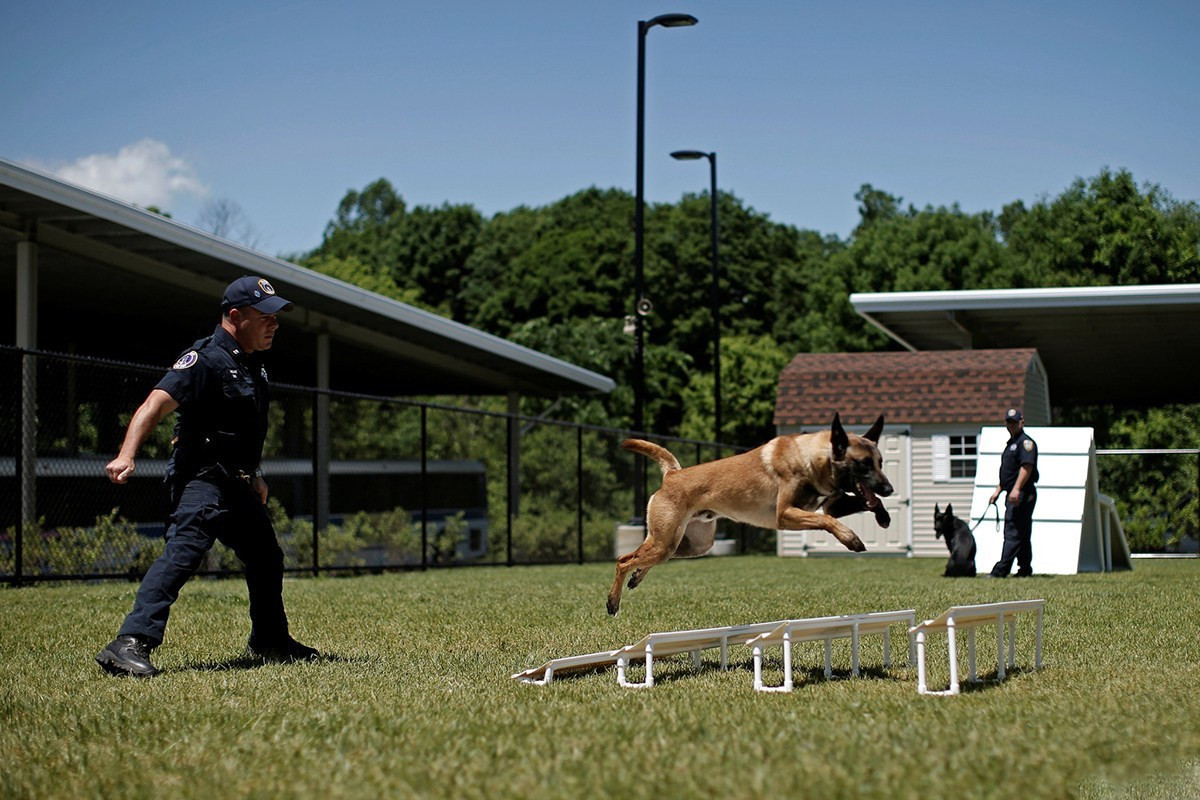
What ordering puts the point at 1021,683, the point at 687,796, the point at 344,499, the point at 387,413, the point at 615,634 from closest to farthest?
the point at 687,796 → the point at 1021,683 → the point at 615,634 → the point at 344,499 → the point at 387,413

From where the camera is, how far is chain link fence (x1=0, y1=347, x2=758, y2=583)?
1545cm

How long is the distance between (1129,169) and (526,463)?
32.2 meters

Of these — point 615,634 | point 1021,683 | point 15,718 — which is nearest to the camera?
point 15,718

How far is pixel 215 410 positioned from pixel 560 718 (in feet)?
9.42

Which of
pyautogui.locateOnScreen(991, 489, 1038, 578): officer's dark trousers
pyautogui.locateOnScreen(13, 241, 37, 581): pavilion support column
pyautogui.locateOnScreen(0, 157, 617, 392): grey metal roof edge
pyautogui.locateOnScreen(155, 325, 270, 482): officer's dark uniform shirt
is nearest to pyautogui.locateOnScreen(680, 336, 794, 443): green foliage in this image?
pyautogui.locateOnScreen(0, 157, 617, 392): grey metal roof edge

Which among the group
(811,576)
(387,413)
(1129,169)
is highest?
(1129,169)

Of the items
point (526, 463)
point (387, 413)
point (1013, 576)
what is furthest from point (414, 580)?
point (387, 413)

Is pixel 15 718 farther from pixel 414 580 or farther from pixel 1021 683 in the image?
pixel 414 580

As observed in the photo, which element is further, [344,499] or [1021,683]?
[344,499]

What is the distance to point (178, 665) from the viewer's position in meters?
→ 7.57

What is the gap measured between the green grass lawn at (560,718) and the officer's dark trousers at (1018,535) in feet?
19.9

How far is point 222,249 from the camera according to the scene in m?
19.4

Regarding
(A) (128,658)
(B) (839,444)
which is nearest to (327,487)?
(A) (128,658)

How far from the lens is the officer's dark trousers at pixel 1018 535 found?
648 inches
